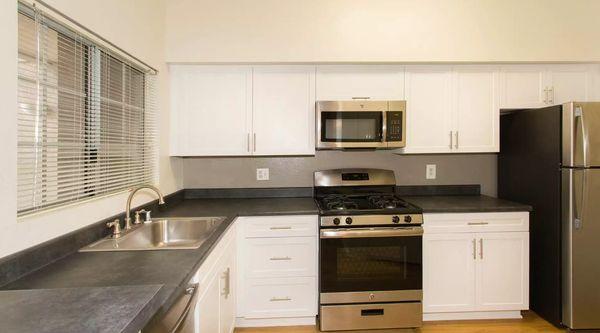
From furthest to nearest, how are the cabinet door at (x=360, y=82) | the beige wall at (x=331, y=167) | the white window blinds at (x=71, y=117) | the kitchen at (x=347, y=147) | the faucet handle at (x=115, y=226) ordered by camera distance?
the beige wall at (x=331, y=167) < the cabinet door at (x=360, y=82) < the kitchen at (x=347, y=147) < the faucet handle at (x=115, y=226) < the white window blinds at (x=71, y=117)

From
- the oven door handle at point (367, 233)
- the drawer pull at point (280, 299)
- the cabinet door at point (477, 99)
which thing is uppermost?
the cabinet door at point (477, 99)

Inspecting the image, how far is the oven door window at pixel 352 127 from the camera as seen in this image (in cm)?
237

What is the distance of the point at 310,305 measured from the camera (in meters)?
2.20

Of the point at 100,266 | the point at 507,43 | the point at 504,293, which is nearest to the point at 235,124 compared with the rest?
the point at 100,266

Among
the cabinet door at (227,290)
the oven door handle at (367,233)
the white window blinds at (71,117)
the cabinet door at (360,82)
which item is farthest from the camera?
the cabinet door at (360,82)

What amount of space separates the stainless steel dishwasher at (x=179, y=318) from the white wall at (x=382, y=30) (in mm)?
1856

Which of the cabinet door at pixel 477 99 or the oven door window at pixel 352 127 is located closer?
the oven door window at pixel 352 127

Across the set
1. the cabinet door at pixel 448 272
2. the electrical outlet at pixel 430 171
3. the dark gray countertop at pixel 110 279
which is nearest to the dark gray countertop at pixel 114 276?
the dark gray countertop at pixel 110 279

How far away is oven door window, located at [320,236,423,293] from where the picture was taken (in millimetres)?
2121

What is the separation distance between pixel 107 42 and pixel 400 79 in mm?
2012

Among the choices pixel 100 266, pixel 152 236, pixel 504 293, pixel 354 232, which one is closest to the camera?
pixel 100 266

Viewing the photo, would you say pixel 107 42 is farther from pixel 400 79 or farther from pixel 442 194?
pixel 442 194

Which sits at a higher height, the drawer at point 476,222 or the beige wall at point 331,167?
the beige wall at point 331,167

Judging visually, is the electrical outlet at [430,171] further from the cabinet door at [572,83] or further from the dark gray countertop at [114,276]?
the dark gray countertop at [114,276]
